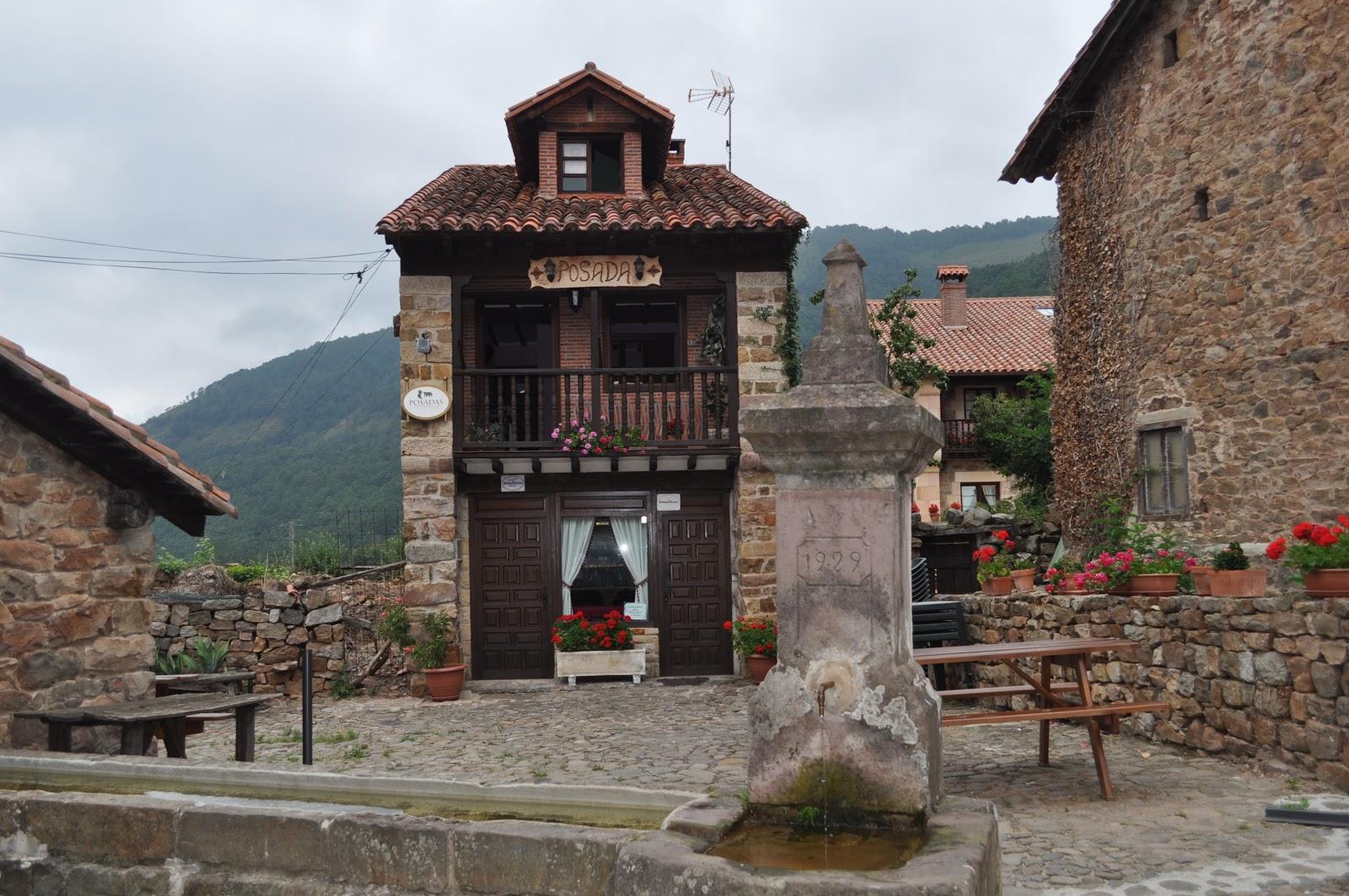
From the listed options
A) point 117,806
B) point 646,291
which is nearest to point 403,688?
point 646,291

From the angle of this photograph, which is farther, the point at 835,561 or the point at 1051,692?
the point at 1051,692

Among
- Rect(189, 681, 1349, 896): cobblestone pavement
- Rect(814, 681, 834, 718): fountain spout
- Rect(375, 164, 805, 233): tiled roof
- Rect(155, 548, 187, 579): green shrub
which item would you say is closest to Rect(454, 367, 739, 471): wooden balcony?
Rect(375, 164, 805, 233): tiled roof

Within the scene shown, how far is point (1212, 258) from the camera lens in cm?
1016

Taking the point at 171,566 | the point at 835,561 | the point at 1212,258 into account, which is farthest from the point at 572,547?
the point at 835,561

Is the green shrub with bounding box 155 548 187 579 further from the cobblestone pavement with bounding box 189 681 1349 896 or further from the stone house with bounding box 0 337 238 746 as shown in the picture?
the stone house with bounding box 0 337 238 746

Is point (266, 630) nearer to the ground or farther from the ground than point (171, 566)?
nearer to the ground

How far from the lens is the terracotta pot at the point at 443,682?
440 inches

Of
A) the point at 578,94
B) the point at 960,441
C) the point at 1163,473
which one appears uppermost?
the point at 578,94

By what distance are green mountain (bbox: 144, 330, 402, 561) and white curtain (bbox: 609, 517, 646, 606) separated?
6933mm

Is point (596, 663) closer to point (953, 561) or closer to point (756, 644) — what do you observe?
point (756, 644)

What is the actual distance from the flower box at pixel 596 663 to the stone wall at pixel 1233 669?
5.05 meters

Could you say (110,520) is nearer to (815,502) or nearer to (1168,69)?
(815,502)

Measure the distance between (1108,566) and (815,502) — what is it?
15.4 ft

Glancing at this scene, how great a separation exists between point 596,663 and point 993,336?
19.9 meters
